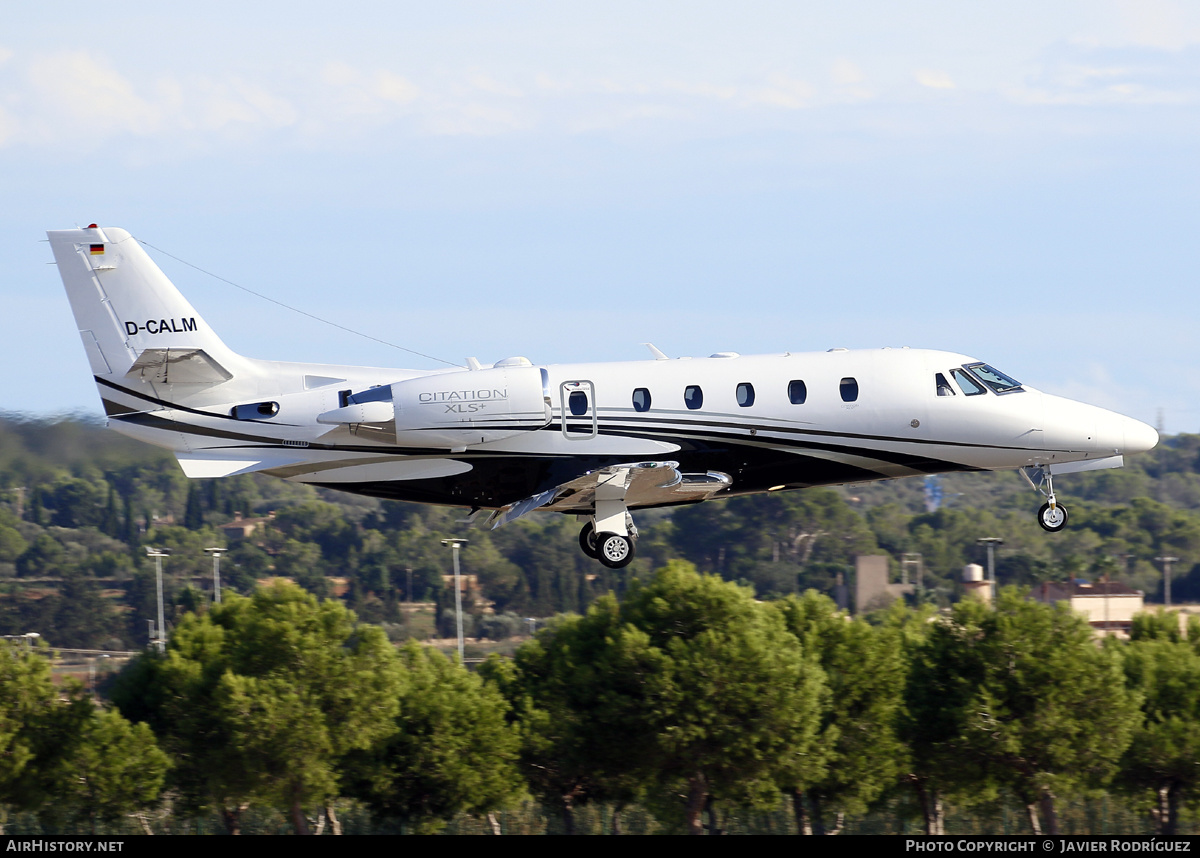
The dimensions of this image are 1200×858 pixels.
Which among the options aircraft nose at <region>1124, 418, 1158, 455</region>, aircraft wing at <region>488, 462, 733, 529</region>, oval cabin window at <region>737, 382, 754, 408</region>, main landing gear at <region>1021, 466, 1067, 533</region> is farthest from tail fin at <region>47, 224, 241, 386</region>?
aircraft nose at <region>1124, 418, 1158, 455</region>

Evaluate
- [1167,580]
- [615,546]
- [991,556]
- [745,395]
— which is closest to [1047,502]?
[745,395]

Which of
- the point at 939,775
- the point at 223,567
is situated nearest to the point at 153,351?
the point at 939,775

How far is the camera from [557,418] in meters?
28.4

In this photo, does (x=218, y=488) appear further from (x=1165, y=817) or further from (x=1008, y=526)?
(x=1165, y=817)

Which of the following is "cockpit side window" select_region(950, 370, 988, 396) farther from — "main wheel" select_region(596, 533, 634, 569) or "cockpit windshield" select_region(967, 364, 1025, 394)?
"main wheel" select_region(596, 533, 634, 569)

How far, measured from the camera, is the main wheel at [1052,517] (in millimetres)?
30875

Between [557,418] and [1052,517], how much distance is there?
35.6ft

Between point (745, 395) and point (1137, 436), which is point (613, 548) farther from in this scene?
point (1137, 436)

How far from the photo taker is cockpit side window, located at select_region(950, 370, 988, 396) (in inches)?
1174

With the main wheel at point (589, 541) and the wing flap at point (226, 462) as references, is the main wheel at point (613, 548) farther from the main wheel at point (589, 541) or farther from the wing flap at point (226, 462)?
the wing flap at point (226, 462)

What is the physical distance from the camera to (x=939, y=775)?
178 ft

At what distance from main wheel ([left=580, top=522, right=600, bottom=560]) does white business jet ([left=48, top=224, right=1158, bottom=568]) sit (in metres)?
0.05

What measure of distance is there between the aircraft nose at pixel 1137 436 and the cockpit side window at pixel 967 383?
3.30 m
